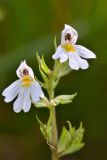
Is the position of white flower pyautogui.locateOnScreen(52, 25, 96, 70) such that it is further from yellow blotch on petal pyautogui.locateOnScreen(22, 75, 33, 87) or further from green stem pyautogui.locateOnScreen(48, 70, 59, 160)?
yellow blotch on petal pyautogui.locateOnScreen(22, 75, 33, 87)

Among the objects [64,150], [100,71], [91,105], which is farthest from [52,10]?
[64,150]

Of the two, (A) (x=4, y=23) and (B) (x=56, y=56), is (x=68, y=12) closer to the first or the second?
(A) (x=4, y=23)

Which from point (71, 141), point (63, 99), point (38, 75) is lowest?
point (71, 141)

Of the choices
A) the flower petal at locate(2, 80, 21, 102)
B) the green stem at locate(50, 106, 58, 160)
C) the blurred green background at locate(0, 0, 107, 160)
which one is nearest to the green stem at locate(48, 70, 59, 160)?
the green stem at locate(50, 106, 58, 160)

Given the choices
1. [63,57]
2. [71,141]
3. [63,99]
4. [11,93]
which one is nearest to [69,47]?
A: [63,57]

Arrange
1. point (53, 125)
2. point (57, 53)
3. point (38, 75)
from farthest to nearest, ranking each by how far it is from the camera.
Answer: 1. point (38, 75)
2. point (53, 125)
3. point (57, 53)

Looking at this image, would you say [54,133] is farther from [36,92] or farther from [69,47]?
[69,47]

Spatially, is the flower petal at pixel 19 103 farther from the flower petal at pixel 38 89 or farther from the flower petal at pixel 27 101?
the flower petal at pixel 38 89
